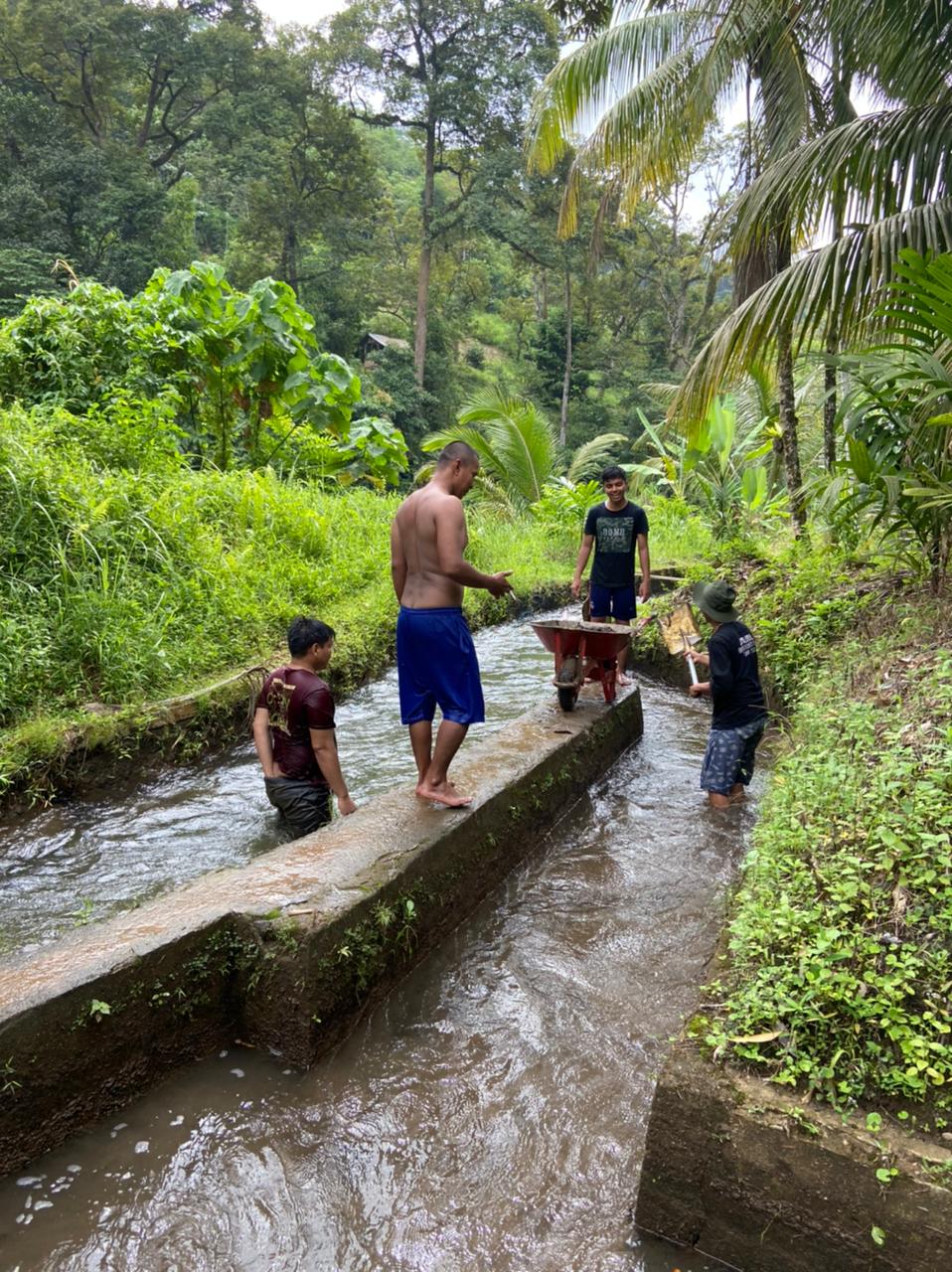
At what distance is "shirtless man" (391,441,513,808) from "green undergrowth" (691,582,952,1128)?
1.46 m

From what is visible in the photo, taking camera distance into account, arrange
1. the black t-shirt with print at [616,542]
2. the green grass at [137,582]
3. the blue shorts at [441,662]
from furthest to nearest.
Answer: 1. the black t-shirt with print at [616,542]
2. the green grass at [137,582]
3. the blue shorts at [441,662]

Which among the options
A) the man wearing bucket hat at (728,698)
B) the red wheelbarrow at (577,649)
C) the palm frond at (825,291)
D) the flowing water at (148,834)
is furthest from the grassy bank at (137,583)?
the palm frond at (825,291)

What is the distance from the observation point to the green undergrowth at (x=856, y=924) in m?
1.97

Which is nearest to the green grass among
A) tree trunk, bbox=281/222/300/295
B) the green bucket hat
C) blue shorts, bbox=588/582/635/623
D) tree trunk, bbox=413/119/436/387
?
blue shorts, bbox=588/582/635/623

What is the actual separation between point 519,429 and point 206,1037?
13.4m

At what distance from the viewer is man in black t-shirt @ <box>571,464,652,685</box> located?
6480mm

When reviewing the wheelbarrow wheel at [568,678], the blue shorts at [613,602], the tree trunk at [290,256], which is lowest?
the wheelbarrow wheel at [568,678]

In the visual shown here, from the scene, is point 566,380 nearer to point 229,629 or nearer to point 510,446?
point 510,446

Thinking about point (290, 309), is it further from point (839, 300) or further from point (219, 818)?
point (219, 818)

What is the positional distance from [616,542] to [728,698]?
7.00ft

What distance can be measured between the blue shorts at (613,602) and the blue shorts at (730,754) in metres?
1.91

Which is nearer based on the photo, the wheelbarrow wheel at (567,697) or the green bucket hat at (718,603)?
the green bucket hat at (718,603)

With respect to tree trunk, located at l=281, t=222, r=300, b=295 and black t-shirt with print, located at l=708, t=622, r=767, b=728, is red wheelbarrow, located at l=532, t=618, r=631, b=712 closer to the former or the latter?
black t-shirt with print, located at l=708, t=622, r=767, b=728

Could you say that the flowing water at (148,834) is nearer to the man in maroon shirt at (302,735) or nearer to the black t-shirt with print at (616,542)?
the man in maroon shirt at (302,735)
